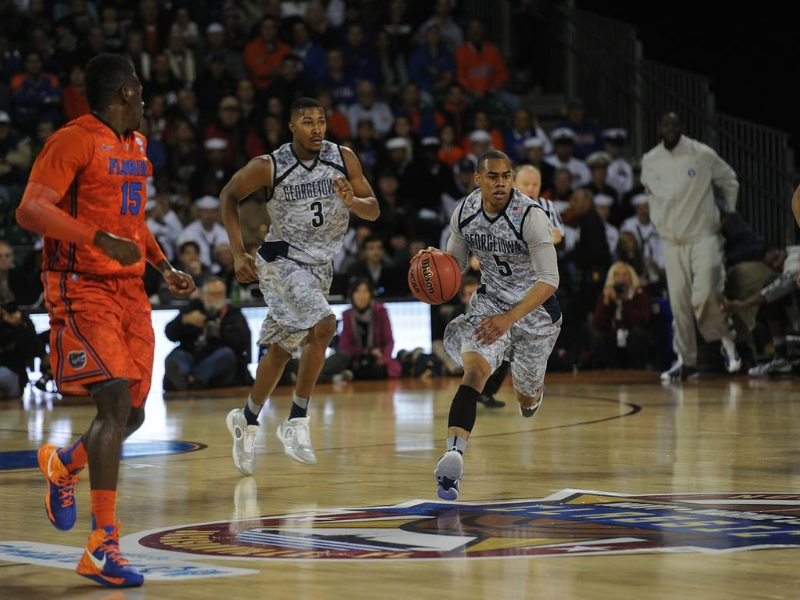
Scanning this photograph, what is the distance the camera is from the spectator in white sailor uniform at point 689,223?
494 inches

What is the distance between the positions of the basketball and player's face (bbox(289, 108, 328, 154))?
1.03 metres

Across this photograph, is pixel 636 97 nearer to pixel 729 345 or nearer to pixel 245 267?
pixel 729 345

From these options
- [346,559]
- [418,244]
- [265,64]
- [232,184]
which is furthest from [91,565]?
[265,64]

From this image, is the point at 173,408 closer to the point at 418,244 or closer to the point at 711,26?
→ the point at 418,244

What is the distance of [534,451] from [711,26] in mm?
12569

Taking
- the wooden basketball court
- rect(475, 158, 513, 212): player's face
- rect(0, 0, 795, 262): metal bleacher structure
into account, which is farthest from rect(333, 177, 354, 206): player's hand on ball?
rect(0, 0, 795, 262): metal bleacher structure

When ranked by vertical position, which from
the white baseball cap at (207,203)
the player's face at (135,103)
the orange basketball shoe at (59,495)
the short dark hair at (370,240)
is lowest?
the orange basketball shoe at (59,495)

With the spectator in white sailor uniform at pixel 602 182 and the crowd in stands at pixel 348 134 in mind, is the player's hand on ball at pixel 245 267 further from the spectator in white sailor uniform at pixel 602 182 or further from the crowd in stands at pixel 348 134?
the spectator in white sailor uniform at pixel 602 182

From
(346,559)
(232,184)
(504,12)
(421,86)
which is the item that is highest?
(504,12)

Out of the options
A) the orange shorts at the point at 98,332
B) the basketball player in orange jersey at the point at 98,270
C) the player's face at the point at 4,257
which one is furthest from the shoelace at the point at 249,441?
the player's face at the point at 4,257

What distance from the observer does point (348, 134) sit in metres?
17.5

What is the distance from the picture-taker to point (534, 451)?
8.00 metres

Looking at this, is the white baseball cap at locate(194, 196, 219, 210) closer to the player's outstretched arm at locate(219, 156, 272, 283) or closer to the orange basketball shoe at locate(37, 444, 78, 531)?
the player's outstretched arm at locate(219, 156, 272, 283)

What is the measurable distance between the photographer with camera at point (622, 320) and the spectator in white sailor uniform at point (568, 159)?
2869mm
